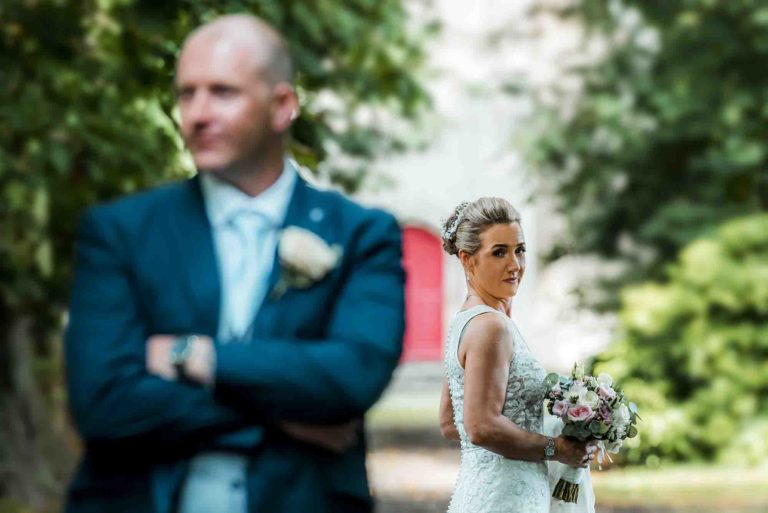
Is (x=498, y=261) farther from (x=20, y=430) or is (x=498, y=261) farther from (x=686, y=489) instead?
(x=20, y=430)

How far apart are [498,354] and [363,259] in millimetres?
1348

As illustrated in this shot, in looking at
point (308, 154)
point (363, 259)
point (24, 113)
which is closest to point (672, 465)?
point (24, 113)

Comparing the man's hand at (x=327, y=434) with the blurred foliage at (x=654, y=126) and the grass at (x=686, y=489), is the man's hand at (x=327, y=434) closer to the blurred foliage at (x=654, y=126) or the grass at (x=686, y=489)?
the grass at (x=686, y=489)

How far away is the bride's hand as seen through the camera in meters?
3.87

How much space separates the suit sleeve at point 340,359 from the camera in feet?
7.88

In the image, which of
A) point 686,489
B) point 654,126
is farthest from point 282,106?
point 654,126

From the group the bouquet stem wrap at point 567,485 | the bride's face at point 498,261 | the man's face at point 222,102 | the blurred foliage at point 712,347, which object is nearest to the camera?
the man's face at point 222,102

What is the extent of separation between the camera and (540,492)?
4.05 metres

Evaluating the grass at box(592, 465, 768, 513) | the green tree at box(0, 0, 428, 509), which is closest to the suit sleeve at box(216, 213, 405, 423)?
the green tree at box(0, 0, 428, 509)

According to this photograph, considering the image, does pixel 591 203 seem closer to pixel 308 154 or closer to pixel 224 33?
pixel 308 154

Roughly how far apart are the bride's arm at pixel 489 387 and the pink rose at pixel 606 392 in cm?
25

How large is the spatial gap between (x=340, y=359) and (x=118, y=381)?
0.39 metres

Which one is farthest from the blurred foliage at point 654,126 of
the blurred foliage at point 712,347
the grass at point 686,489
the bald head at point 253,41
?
the bald head at point 253,41

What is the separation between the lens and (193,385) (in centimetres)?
245
